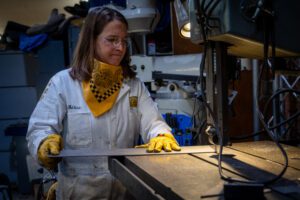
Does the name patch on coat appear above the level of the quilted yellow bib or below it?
below

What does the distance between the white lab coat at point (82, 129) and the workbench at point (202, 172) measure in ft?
1.17

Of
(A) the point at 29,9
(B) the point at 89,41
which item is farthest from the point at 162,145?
(A) the point at 29,9

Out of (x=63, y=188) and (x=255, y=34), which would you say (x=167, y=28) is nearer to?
(x=63, y=188)

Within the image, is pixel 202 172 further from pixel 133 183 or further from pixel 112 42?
pixel 112 42

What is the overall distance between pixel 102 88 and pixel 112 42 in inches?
8.4

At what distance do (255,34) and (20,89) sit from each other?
3.66 metres

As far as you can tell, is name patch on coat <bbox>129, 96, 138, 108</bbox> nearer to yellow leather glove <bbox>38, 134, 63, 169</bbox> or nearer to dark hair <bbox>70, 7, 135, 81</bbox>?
dark hair <bbox>70, 7, 135, 81</bbox>

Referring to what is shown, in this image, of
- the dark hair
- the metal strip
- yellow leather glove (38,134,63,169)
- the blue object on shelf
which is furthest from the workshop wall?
the metal strip

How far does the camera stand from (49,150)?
1.47 metres

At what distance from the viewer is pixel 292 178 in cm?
99

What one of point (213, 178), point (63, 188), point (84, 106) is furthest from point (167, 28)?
point (213, 178)

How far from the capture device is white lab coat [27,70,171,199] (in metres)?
1.65

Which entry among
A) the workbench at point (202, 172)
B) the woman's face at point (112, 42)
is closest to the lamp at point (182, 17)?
the woman's face at point (112, 42)

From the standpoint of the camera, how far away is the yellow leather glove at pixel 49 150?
146cm
